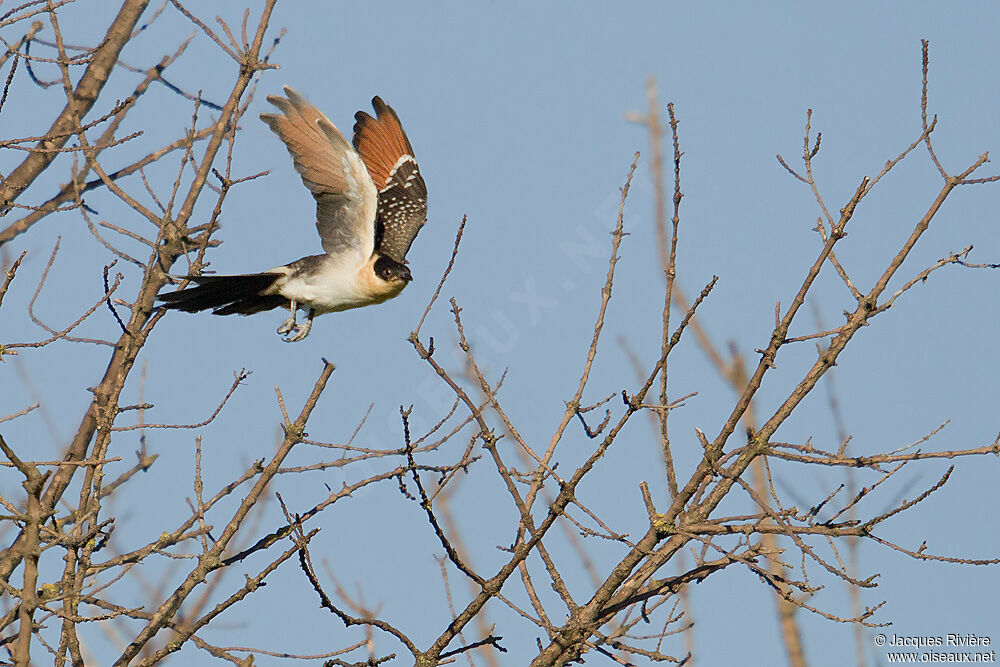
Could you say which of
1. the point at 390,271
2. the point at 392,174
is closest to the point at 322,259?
the point at 390,271

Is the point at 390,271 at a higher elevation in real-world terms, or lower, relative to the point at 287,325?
higher

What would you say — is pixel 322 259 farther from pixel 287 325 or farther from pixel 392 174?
pixel 392 174

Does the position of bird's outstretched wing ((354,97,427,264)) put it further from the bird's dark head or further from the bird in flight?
the bird's dark head

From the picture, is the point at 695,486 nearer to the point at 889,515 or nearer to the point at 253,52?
the point at 889,515

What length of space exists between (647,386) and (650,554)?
21.3 inches

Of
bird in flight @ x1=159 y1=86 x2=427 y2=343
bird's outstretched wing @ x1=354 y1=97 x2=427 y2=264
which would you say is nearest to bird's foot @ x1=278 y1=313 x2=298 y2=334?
bird in flight @ x1=159 y1=86 x2=427 y2=343

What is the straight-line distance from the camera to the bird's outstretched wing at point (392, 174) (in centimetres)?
666

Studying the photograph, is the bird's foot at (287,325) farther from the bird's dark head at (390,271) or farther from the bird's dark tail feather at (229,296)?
the bird's dark head at (390,271)

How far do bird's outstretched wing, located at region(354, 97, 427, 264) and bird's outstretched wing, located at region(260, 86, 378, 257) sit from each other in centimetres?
57

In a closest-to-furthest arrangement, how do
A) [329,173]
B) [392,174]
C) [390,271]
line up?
[329,173]
[390,271]
[392,174]

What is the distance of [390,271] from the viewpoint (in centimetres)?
591

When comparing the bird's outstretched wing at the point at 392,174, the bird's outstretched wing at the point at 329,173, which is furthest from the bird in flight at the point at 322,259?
the bird's outstretched wing at the point at 392,174

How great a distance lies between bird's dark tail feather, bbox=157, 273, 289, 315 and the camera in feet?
18.4

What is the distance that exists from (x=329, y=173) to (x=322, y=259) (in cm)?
46
